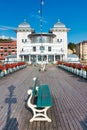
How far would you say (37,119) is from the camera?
512 centimetres

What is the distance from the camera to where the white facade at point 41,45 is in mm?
59588

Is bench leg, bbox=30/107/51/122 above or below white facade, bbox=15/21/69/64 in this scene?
below

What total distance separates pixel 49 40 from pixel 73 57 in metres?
11.4

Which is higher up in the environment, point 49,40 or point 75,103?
point 49,40

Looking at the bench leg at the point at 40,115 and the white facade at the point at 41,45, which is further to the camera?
the white facade at the point at 41,45

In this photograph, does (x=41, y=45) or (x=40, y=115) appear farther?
(x=41, y=45)

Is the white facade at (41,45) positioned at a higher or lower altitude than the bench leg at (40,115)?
higher

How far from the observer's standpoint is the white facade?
59.6 meters

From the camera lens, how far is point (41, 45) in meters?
55.2

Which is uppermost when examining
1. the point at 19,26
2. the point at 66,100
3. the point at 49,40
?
the point at 19,26

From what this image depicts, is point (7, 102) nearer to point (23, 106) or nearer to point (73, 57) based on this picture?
point (23, 106)

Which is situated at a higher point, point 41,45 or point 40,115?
point 41,45

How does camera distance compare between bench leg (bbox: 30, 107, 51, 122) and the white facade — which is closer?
bench leg (bbox: 30, 107, 51, 122)

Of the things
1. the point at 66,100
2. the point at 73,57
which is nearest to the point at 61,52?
the point at 73,57
